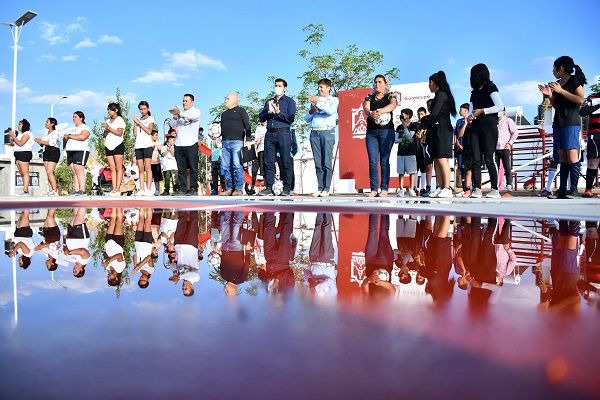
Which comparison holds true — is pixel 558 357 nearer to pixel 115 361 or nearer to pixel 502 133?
pixel 115 361

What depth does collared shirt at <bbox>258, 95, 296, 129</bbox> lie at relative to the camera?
8.34 metres

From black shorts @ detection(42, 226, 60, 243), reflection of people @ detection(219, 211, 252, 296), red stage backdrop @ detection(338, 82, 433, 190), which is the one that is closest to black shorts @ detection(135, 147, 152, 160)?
red stage backdrop @ detection(338, 82, 433, 190)

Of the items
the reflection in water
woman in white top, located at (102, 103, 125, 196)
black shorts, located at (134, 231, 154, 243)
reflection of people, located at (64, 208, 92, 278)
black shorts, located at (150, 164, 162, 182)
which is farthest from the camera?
black shorts, located at (150, 164, 162, 182)

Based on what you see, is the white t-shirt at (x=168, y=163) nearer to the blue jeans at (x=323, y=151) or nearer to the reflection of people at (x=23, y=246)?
the blue jeans at (x=323, y=151)

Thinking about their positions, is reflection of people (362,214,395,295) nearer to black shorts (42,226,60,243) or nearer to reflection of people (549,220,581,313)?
reflection of people (549,220,581,313)

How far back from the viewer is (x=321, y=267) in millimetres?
1736

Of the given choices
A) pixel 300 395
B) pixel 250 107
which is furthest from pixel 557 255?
pixel 250 107

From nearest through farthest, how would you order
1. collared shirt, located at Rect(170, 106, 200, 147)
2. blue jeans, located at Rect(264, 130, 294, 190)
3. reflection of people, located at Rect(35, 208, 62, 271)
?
reflection of people, located at Rect(35, 208, 62, 271) → blue jeans, located at Rect(264, 130, 294, 190) → collared shirt, located at Rect(170, 106, 200, 147)

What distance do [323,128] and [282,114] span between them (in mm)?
718

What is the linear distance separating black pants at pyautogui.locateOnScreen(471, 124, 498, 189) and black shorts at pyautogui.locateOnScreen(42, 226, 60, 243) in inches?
209

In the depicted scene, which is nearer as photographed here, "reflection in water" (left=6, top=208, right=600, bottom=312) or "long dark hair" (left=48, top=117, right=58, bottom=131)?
"reflection in water" (left=6, top=208, right=600, bottom=312)

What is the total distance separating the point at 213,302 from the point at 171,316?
5.5 inches

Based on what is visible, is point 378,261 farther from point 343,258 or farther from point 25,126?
point 25,126

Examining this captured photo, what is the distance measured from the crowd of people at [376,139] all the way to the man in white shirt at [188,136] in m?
0.02
